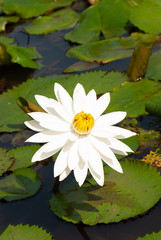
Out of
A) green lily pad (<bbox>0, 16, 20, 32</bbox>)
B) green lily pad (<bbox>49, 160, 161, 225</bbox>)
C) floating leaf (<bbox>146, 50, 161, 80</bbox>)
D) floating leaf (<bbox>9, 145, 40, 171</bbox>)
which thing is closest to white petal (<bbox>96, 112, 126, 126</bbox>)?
green lily pad (<bbox>49, 160, 161, 225</bbox>)

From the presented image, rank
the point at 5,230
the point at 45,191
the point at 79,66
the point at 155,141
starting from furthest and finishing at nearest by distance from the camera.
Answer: the point at 79,66 < the point at 155,141 < the point at 45,191 < the point at 5,230

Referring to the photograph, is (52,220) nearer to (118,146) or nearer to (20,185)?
(20,185)

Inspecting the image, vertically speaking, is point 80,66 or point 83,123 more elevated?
point 83,123

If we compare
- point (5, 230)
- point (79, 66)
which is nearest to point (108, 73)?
point (79, 66)

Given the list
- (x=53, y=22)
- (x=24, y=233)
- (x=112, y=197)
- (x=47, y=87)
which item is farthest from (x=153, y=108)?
(x=53, y=22)

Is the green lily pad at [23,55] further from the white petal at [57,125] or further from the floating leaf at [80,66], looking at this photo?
the white petal at [57,125]

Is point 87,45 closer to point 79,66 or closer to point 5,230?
point 79,66

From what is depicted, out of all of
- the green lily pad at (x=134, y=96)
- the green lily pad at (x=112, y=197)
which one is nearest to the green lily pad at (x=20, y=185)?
the green lily pad at (x=112, y=197)
